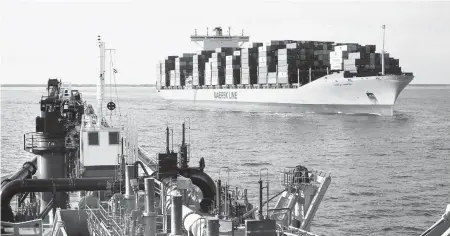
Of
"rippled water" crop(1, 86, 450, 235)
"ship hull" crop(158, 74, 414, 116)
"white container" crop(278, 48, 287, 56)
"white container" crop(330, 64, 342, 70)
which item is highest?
"white container" crop(278, 48, 287, 56)

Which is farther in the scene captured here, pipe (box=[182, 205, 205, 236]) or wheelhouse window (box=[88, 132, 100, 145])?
wheelhouse window (box=[88, 132, 100, 145])

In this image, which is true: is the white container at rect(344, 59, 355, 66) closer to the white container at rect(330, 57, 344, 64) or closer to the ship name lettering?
the white container at rect(330, 57, 344, 64)

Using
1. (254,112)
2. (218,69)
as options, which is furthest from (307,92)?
(218,69)

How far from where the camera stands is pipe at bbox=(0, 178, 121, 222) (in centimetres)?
1933

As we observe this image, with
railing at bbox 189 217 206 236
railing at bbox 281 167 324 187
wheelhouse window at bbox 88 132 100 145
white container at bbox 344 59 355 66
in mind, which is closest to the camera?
railing at bbox 189 217 206 236

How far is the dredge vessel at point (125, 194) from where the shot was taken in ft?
46.4

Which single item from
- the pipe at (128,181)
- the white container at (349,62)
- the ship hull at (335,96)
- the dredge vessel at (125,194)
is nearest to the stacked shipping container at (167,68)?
the ship hull at (335,96)

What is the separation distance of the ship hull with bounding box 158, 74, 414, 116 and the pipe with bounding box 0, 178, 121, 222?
6460 centimetres

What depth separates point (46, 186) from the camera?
1988cm

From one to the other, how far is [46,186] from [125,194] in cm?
436

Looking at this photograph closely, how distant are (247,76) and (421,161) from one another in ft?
200

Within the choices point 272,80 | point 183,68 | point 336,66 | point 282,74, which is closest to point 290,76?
point 282,74

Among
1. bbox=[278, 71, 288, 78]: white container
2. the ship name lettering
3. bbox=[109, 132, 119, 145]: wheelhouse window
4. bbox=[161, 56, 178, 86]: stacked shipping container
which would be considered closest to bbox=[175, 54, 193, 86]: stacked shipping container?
bbox=[161, 56, 178, 86]: stacked shipping container

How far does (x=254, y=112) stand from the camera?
338 ft
